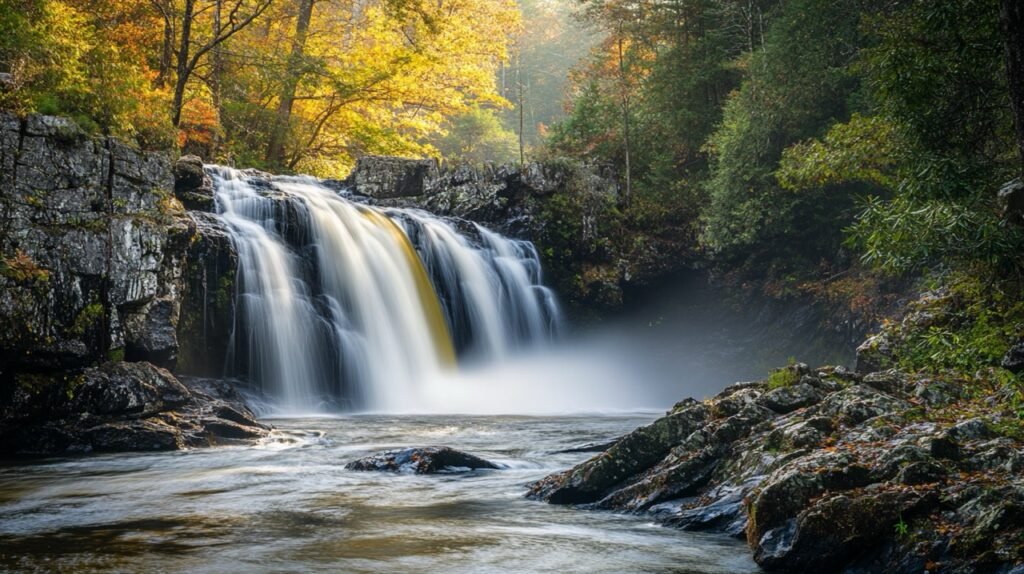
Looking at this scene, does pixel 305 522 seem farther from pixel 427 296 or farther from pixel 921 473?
pixel 427 296

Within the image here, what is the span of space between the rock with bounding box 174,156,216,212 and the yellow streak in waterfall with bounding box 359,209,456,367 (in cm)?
414

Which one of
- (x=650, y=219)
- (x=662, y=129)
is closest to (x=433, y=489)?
(x=650, y=219)

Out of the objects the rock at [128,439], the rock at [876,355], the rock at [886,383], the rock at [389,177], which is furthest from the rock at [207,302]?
the rock at [886,383]

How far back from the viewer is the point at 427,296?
1938cm

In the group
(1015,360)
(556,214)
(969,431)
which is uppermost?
(556,214)

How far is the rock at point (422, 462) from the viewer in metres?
8.86

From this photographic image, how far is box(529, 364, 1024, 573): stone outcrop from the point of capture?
438 cm

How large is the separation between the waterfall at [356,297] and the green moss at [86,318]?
382cm

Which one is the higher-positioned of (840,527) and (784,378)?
(784,378)

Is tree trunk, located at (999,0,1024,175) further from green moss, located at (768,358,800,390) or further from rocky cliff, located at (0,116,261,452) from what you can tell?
rocky cliff, located at (0,116,261,452)

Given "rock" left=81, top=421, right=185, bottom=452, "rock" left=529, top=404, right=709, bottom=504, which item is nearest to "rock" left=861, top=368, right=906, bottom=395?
"rock" left=529, top=404, right=709, bottom=504

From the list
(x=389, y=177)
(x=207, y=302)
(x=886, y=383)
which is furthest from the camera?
(x=389, y=177)

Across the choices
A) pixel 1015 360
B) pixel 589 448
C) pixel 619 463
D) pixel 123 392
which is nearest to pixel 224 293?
pixel 123 392

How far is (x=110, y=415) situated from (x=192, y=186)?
6919 millimetres
